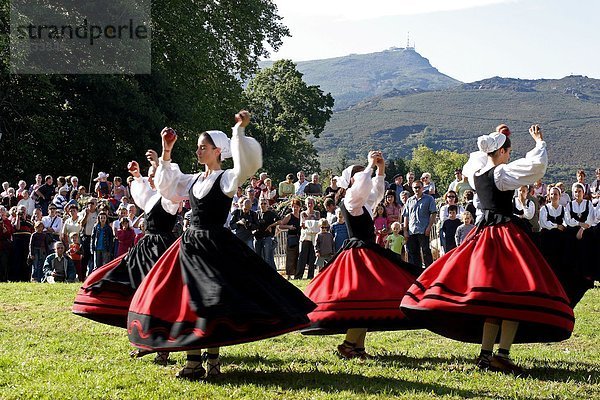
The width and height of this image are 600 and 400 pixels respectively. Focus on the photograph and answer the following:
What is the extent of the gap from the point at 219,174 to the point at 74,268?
10.2 metres

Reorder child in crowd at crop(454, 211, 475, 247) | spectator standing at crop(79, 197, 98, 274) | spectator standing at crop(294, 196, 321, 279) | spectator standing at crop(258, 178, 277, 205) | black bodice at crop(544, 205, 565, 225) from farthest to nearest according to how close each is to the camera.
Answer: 1. spectator standing at crop(258, 178, 277, 205)
2. spectator standing at crop(294, 196, 321, 279)
3. spectator standing at crop(79, 197, 98, 274)
4. child in crowd at crop(454, 211, 475, 247)
5. black bodice at crop(544, 205, 565, 225)

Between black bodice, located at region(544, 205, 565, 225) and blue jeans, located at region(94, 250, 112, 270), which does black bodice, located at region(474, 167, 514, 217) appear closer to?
black bodice, located at region(544, 205, 565, 225)

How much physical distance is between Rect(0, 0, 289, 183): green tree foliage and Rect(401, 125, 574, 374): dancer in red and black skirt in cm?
2207

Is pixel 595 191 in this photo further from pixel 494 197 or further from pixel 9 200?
pixel 9 200

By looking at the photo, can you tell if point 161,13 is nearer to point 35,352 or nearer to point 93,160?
point 93,160

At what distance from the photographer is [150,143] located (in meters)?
30.1

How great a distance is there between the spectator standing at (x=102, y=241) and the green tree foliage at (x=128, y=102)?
12.6 m

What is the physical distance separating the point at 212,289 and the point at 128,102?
24.1 meters

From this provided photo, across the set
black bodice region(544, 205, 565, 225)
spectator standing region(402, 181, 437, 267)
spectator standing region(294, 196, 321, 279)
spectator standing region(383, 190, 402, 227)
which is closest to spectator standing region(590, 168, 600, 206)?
black bodice region(544, 205, 565, 225)

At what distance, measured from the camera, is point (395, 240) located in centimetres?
1590

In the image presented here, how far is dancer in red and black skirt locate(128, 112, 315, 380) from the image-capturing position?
6.20 m

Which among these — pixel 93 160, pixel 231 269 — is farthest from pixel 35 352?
pixel 93 160

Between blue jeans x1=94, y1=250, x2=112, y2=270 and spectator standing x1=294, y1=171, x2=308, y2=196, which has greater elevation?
spectator standing x1=294, y1=171, x2=308, y2=196

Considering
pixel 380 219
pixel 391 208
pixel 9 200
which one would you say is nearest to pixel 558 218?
pixel 380 219
